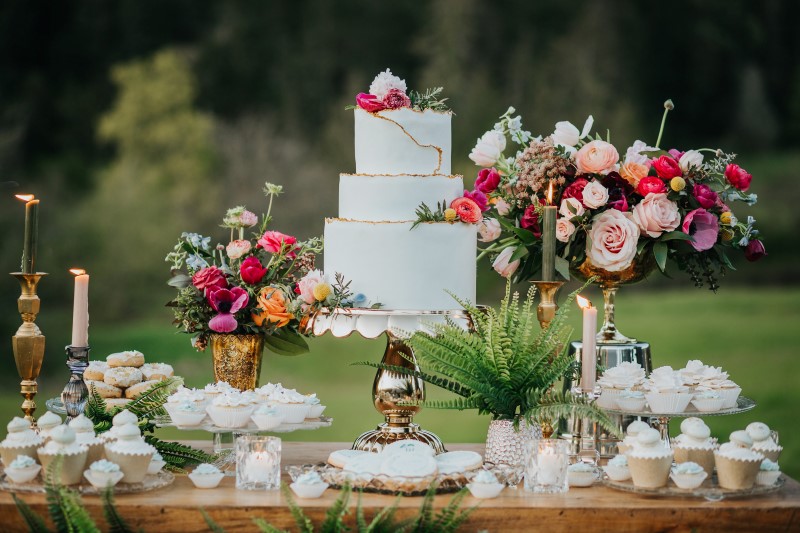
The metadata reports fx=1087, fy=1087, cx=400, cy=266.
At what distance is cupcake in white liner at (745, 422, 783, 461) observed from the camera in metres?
2.38

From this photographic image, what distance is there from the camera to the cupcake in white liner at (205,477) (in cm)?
234

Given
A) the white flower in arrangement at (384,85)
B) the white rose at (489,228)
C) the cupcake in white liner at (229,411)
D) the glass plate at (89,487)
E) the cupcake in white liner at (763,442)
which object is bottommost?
the glass plate at (89,487)

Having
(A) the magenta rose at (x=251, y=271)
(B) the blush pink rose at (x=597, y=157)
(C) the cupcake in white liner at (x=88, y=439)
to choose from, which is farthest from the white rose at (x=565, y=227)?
(C) the cupcake in white liner at (x=88, y=439)

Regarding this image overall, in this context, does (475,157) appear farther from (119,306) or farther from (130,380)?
(119,306)

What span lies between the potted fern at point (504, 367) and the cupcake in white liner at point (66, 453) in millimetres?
778

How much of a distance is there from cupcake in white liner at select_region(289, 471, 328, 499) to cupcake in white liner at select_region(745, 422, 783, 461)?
942mm

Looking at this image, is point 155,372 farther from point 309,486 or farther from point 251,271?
point 309,486

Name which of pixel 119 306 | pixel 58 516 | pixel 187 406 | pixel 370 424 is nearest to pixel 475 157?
pixel 187 406

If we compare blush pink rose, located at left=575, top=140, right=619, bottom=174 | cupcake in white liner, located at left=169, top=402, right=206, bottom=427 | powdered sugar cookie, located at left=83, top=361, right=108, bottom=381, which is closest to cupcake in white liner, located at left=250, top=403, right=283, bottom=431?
cupcake in white liner, located at left=169, top=402, right=206, bottom=427

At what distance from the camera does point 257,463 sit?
231 cm

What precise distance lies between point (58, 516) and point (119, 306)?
23.7 ft

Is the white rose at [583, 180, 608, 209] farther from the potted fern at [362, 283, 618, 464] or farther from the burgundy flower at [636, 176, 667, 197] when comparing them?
the potted fern at [362, 283, 618, 464]

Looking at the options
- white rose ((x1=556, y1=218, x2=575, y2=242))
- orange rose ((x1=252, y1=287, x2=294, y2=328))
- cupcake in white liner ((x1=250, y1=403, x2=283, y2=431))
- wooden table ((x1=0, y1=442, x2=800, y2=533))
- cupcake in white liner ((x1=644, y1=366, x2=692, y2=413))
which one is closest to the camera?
wooden table ((x1=0, y1=442, x2=800, y2=533))

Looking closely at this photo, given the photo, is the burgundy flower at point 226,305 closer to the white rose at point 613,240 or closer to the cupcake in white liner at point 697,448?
the white rose at point 613,240
